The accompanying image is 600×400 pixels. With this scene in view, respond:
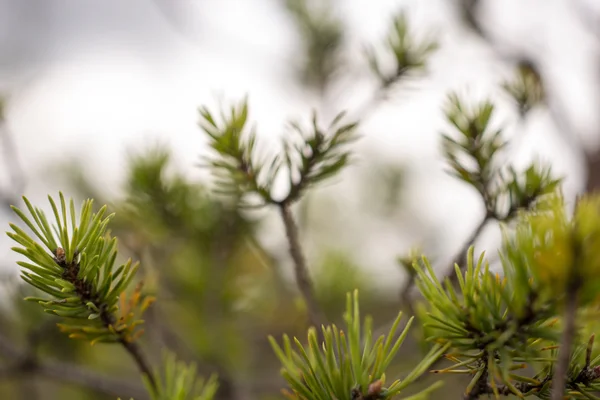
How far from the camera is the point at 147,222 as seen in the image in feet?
1.55

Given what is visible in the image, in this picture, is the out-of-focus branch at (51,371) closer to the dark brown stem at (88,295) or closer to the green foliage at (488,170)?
the dark brown stem at (88,295)

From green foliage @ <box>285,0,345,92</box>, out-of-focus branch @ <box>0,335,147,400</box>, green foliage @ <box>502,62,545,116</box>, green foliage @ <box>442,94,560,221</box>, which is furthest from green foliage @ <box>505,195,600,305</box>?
green foliage @ <box>285,0,345,92</box>

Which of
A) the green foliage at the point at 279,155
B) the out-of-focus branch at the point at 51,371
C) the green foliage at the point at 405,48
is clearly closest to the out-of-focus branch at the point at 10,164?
the out-of-focus branch at the point at 51,371

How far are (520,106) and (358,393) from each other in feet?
1.02

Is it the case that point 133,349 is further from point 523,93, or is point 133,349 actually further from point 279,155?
point 523,93

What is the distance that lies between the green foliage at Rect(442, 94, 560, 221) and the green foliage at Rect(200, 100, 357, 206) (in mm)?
76

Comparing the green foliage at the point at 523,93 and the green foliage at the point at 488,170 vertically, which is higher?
the green foliage at the point at 523,93

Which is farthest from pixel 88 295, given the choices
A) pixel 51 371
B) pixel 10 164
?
pixel 10 164

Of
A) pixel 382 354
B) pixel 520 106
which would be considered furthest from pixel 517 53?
pixel 382 354

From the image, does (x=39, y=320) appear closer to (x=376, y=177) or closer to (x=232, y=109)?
(x=232, y=109)

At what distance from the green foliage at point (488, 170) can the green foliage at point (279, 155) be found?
0.25 ft

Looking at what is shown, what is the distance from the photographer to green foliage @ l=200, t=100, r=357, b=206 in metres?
0.31

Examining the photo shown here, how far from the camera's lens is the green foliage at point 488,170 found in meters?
0.31

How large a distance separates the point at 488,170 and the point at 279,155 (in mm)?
149
